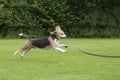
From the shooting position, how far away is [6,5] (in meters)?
35.4

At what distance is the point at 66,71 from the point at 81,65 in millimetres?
1712

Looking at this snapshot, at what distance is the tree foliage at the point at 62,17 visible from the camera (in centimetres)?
3483

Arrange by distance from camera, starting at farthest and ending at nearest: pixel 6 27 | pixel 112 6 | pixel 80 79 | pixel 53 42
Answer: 1. pixel 112 6
2. pixel 6 27
3. pixel 53 42
4. pixel 80 79

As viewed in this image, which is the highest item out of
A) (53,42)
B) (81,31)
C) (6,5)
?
(53,42)

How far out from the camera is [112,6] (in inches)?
1479

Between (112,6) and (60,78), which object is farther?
(112,6)

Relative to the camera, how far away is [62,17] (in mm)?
35500

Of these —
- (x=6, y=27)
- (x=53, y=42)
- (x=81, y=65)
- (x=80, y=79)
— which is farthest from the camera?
(x=6, y=27)

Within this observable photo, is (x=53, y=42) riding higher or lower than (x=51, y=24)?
higher

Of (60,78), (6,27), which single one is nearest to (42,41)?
(60,78)

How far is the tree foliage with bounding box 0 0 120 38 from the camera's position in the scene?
114 ft

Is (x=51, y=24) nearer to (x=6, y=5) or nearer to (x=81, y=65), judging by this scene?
(x=6, y=5)

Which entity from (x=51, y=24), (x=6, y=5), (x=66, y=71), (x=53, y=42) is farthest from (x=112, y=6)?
(x=66, y=71)

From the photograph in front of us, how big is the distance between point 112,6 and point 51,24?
6.46 metres
